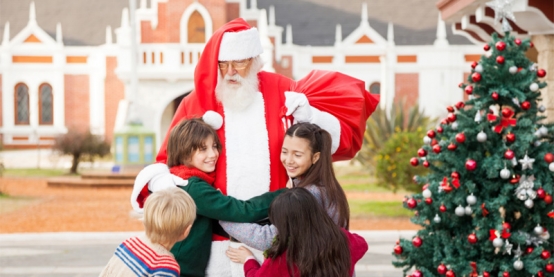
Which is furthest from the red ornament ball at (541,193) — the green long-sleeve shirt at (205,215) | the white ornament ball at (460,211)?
the green long-sleeve shirt at (205,215)

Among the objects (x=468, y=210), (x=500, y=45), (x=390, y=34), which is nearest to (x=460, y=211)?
(x=468, y=210)

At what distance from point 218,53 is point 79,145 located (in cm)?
1720

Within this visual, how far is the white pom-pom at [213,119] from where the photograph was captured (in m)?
3.51

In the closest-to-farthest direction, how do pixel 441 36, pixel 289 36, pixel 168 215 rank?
pixel 168 215 → pixel 289 36 → pixel 441 36

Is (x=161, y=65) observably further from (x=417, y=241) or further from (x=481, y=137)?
(x=481, y=137)

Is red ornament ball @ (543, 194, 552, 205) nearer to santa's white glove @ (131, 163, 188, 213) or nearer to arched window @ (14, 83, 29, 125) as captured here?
santa's white glove @ (131, 163, 188, 213)

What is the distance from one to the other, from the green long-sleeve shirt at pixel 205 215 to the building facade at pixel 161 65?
20401 millimetres

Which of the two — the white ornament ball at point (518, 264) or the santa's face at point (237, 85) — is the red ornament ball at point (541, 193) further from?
the santa's face at point (237, 85)

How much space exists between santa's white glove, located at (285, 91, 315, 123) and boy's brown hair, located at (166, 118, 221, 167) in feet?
1.30

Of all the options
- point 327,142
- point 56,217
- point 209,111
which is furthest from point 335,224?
point 56,217

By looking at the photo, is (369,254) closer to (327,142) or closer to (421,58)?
A: (327,142)

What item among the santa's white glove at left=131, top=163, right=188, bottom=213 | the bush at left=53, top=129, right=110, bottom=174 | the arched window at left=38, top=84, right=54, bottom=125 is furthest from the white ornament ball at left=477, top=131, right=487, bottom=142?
the arched window at left=38, top=84, right=54, bottom=125

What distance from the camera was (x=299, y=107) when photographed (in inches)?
141

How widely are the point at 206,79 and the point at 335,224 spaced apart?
96 cm
